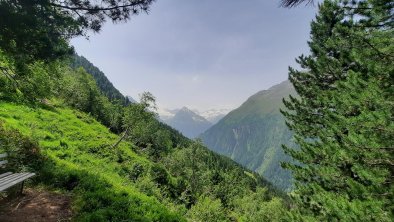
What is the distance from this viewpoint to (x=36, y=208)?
39.9 ft

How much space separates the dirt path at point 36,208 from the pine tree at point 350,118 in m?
10.1

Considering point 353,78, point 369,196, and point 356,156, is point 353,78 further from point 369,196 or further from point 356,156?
point 369,196

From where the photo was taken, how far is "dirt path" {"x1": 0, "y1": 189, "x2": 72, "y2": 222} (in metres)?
11.2

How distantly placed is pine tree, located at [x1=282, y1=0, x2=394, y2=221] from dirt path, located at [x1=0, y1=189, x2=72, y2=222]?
10.1 meters

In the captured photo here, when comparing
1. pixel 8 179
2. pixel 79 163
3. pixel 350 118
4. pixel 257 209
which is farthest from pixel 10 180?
pixel 257 209

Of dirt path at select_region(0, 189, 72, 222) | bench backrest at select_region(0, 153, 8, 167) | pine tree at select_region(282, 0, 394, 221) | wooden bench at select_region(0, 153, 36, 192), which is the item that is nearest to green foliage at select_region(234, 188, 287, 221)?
pine tree at select_region(282, 0, 394, 221)

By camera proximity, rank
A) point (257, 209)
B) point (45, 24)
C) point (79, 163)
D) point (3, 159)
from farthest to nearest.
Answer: point (257, 209), point (79, 163), point (3, 159), point (45, 24)

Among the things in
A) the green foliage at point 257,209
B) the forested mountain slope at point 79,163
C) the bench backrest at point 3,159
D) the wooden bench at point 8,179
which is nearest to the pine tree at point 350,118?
the forested mountain slope at point 79,163

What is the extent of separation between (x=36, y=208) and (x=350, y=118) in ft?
41.0

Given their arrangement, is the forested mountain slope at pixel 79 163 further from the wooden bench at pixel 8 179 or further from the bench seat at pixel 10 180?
the bench seat at pixel 10 180

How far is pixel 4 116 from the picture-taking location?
2670 centimetres

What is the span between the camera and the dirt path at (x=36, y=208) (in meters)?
11.2

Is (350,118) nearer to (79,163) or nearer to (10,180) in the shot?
(10,180)

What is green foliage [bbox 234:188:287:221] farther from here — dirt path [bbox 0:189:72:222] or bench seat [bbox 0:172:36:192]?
bench seat [bbox 0:172:36:192]
